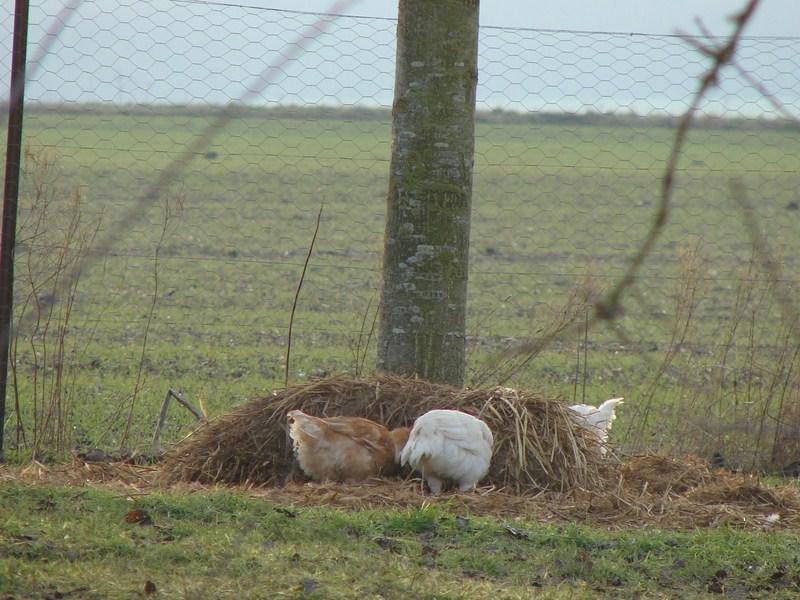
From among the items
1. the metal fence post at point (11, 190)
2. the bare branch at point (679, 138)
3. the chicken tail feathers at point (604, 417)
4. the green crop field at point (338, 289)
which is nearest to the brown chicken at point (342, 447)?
the green crop field at point (338, 289)

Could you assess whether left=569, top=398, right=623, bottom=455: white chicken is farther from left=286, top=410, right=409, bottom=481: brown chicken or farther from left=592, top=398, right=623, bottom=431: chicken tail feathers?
left=286, top=410, right=409, bottom=481: brown chicken

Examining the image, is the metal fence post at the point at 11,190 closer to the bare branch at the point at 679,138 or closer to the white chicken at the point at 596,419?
the white chicken at the point at 596,419

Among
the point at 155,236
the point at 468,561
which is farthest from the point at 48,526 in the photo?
the point at 155,236

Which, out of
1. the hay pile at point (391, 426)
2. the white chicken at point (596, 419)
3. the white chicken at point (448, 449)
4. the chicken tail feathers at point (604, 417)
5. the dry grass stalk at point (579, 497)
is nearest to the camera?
the dry grass stalk at point (579, 497)

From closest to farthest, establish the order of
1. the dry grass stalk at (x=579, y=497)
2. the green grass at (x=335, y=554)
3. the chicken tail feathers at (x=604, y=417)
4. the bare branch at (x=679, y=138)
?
the bare branch at (x=679, y=138) < the green grass at (x=335, y=554) < the dry grass stalk at (x=579, y=497) < the chicken tail feathers at (x=604, y=417)

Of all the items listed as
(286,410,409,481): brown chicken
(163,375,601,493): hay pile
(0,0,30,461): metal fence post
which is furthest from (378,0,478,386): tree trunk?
(0,0,30,461): metal fence post

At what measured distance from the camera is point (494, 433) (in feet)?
19.0

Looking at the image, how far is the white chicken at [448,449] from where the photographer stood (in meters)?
5.27

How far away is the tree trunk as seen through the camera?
6.00 meters

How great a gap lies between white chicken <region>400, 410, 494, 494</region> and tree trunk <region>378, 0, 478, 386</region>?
778 mm

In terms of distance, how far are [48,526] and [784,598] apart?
2900mm

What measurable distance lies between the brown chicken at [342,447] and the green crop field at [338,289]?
3.73ft

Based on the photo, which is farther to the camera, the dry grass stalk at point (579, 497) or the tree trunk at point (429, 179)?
the tree trunk at point (429, 179)

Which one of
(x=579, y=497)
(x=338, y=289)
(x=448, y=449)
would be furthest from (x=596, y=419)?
(x=338, y=289)
